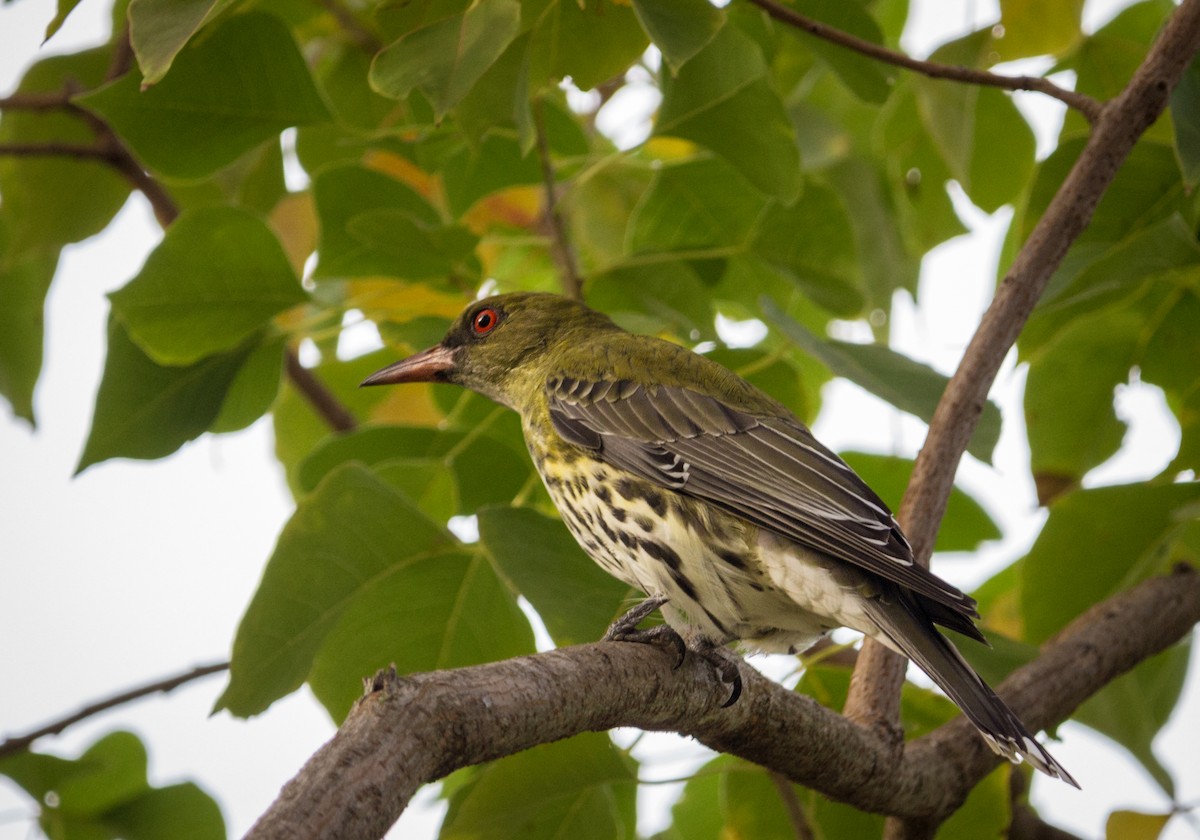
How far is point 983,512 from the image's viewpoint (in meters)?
3.79

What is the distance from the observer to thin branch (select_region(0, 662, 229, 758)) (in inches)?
140

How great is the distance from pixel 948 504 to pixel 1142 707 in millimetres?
775

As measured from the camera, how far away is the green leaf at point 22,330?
4.36 meters

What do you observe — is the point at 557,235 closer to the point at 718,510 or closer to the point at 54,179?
the point at 718,510

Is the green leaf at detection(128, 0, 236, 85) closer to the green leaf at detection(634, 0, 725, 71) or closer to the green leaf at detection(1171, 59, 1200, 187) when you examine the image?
the green leaf at detection(634, 0, 725, 71)

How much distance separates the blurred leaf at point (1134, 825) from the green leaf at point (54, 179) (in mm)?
3455

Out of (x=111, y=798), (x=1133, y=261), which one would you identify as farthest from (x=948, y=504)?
(x=111, y=798)

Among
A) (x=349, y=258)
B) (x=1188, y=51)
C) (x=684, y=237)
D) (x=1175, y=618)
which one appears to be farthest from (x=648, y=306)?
(x=1175, y=618)

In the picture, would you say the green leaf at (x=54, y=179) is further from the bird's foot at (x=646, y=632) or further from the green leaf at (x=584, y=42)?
the bird's foot at (x=646, y=632)

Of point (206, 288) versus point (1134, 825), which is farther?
point (206, 288)

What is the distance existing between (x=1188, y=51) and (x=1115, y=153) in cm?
26

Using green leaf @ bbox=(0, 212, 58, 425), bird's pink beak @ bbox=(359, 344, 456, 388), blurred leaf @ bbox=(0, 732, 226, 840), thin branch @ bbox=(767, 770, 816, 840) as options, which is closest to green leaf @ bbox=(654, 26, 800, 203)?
bird's pink beak @ bbox=(359, 344, 456, 388)

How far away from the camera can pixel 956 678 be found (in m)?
2.57

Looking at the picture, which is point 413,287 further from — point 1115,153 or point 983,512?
point 1115,153
